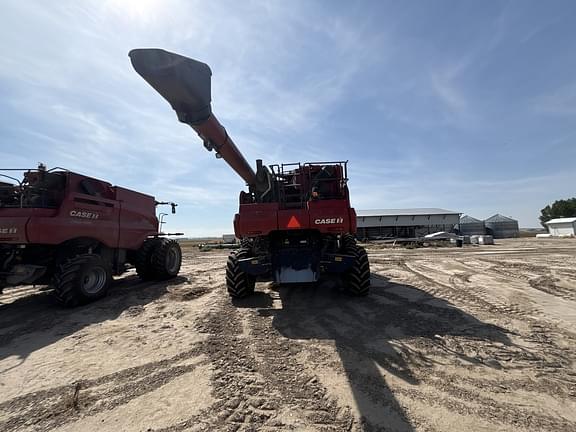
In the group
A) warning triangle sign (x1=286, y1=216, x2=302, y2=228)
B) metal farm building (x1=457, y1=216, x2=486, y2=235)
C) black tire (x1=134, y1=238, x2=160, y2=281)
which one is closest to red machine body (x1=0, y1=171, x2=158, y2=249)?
black tire (x1=134, y1=238, x2=160, y2=281)

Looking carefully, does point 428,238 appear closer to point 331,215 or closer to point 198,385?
point 331,215

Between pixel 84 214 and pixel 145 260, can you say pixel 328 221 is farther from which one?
pixel 145 260

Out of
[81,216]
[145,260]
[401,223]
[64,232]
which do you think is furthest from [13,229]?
[401,223]

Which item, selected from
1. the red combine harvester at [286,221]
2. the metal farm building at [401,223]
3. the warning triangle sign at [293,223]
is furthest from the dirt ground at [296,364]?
the metal farm building at [401,223]

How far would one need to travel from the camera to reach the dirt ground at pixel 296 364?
2656mm

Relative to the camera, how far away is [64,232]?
6.77 m

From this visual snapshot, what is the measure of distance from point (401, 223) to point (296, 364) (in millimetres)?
46649

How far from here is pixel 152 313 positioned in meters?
6.12

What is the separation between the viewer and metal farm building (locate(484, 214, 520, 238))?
56744 mm

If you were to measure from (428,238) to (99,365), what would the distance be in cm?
3594

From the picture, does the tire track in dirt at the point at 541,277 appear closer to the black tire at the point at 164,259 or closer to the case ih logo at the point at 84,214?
the black tire at the point at 164,259

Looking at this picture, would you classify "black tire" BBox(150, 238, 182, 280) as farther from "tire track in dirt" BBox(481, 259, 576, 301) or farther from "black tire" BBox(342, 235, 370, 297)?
"tire track in dirt" BBox(481, 259, 576, 301)

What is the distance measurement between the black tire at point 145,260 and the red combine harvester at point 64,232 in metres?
0.64

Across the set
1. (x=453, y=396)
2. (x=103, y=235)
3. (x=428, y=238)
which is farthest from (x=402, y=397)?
(x=428, y=238)
